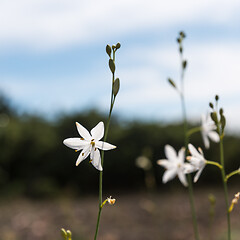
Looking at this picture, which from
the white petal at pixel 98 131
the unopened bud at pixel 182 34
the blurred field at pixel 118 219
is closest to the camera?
the white petal at pixel 98 131

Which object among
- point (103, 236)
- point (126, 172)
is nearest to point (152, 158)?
point (126, 172)

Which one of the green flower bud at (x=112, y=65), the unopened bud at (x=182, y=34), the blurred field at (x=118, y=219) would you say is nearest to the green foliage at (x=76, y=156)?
the blurred field at (x=118, y=219)

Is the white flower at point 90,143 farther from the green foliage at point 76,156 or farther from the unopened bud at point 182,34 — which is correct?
the green foliage at point 76,156

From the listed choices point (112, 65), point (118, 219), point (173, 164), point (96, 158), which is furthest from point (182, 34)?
point (118, 219)

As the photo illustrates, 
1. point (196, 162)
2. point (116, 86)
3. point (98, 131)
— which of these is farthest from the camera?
point (196, 162)

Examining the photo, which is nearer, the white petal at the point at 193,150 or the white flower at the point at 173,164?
the white petal at the point at 193,150

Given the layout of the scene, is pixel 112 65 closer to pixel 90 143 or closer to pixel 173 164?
pixel 90 143

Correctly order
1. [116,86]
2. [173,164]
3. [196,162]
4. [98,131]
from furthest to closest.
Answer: [173,164]
[196,162]
[98,131]
[116,86]

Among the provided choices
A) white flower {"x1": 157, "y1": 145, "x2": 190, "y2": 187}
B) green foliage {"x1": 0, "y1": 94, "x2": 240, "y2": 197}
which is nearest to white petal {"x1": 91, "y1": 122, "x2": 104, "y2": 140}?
white flower {"x1": 157, "y1": 145, "x2": 190, "y2": 187}

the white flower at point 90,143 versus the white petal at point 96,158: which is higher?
the white flower at point 90,143
